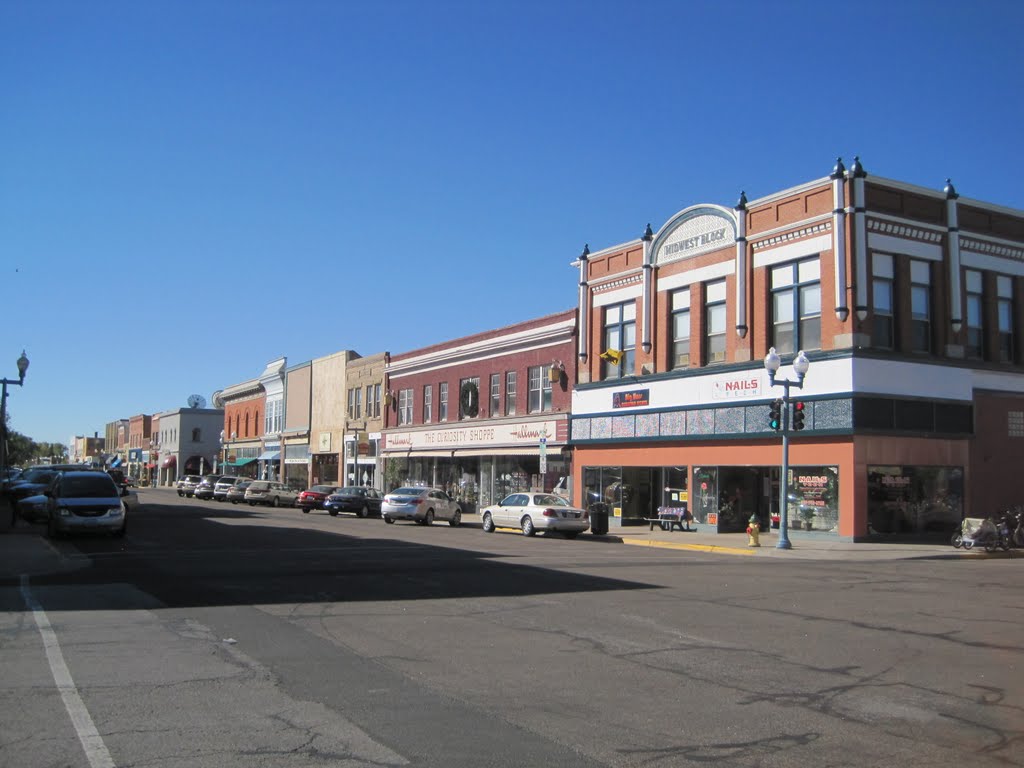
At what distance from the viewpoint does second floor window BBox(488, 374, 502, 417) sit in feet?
147

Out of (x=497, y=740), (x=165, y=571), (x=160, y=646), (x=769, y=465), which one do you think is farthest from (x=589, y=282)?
(x=497, y=740)

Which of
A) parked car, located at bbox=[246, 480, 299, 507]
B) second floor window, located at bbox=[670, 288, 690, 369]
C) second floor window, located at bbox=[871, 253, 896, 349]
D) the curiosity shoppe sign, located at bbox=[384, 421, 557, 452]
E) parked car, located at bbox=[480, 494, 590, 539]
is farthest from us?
parked car, located at bbox=[246, 480, 299, 507]

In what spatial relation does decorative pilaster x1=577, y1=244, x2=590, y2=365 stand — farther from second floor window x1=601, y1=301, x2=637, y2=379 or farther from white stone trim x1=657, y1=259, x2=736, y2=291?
white stone trim x1=657, y1=259, x2=736, y2=291

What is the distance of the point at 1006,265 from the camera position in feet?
103

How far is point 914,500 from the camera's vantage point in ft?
93.2

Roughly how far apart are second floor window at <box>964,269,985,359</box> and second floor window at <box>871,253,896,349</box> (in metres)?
3.48

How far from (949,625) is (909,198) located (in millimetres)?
21320

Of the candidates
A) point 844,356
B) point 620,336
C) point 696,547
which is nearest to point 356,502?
point 620,336

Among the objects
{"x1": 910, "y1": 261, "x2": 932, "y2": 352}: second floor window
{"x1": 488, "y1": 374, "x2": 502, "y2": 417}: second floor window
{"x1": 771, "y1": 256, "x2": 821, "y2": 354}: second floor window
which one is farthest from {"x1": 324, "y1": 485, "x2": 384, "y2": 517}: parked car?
{"x1": 910, "y1": 261, "x2": 932, "y2": 352}: second floor window

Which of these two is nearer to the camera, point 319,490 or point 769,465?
point 769,465

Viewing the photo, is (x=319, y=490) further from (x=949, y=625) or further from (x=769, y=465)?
(x=949, y=625)

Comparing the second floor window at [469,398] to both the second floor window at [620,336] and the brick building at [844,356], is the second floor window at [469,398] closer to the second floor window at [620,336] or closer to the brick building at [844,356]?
the second floor window at [620,336]

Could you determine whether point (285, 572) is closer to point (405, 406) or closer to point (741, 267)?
point (741, 267)

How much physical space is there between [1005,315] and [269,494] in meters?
36.2
